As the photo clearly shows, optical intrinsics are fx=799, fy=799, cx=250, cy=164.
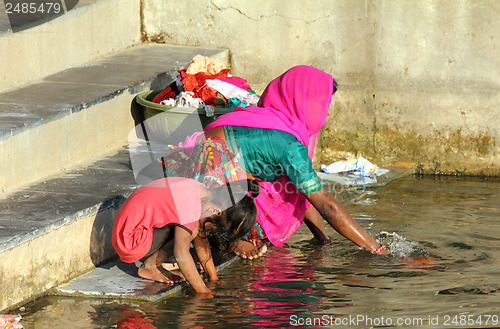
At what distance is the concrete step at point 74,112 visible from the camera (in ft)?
17.9

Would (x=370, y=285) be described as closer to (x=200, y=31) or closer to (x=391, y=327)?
(x=391, y=327)

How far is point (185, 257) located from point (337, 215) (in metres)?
1.06

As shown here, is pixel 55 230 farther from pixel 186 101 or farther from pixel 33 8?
pixel 33 8

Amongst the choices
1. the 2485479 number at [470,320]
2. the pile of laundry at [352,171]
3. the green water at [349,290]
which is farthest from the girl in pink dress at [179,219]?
the pile of laundry at [352,171]

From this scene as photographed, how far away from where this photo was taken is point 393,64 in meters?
7.35

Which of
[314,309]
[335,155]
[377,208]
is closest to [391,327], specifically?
[314,309]

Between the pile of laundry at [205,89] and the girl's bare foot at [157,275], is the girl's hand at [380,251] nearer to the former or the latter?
the girl's bare foot at [157,275]

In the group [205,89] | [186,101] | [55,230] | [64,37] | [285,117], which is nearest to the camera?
[55,230]

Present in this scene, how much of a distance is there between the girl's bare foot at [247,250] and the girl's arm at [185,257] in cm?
76

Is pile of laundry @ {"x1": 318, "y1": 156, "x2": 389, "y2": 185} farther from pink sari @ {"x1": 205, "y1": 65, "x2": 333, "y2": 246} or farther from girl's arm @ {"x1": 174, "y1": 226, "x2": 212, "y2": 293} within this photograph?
girl's arm @ {"x1": 174, "y1": 226, "x2": 212, "y2": 293}

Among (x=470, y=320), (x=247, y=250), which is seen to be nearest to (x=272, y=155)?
(x=247, y=250)

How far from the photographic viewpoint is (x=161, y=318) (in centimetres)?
434

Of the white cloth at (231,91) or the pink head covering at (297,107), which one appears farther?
the white cloth at (231,91)

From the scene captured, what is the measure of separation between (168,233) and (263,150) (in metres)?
0.79
